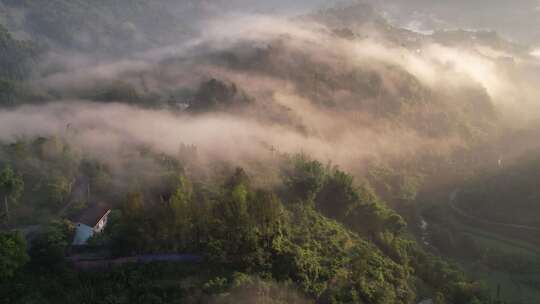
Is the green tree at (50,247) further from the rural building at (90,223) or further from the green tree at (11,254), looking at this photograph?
the green tree at (11,254)

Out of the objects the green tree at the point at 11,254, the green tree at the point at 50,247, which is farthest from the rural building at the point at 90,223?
the green tree at the point at 11,254

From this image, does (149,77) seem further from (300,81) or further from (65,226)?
(65,226)

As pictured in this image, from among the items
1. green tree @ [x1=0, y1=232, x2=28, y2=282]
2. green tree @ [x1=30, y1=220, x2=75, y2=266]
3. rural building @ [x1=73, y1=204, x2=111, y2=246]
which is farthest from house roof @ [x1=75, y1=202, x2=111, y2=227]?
green tree @ [x1=0, y1=232, x2=28, y2=282]

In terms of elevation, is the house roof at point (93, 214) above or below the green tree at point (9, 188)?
below

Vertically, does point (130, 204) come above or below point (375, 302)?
above

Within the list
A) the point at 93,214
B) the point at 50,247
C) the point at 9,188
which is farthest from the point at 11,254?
the point at 9,188

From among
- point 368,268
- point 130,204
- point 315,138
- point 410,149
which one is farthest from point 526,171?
point 130,204
